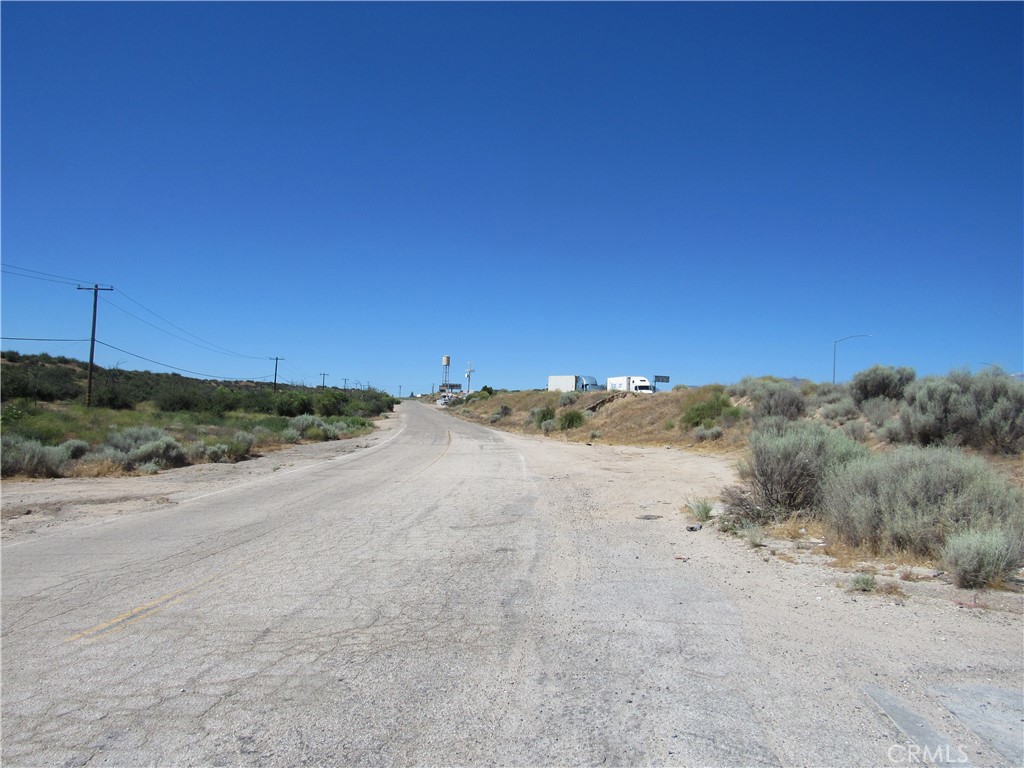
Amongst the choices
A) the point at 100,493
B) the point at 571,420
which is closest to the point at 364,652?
the point at 100,493

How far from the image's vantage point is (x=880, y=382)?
21.4 m

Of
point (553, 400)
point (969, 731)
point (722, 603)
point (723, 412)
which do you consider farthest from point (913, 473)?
point (553, 400)

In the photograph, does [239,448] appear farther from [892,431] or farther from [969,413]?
[969,413]

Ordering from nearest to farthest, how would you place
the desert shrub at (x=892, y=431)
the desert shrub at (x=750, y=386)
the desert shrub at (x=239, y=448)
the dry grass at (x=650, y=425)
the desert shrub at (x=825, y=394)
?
the desert shrub at (x=892, y=431), the desert shrub at (x=239, y=448), the desert shrub at (x=825, y=394), the dry grass at (x=650, y=425), the desert shrub at (x=750, y=386)

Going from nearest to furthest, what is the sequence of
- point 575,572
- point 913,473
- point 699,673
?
→ point 699,673 < point 575,572 < point 913,473

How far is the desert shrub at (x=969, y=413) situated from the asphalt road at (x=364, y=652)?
9351 millimetres

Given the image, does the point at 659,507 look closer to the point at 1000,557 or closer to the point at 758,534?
the point at 758,534

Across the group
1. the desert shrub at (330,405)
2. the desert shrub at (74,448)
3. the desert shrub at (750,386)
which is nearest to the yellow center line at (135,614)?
the desert shrub at (74,448)

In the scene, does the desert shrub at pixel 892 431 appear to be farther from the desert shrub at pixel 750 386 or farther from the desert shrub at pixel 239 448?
the desert shrub at pixel 239 448

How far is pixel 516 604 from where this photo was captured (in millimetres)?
6383

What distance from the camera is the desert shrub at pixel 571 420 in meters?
46.1

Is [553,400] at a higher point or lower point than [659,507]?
higher

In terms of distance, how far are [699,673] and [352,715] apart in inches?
97.7

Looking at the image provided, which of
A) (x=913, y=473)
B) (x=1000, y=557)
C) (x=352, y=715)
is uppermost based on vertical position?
(x=913, y=473)
